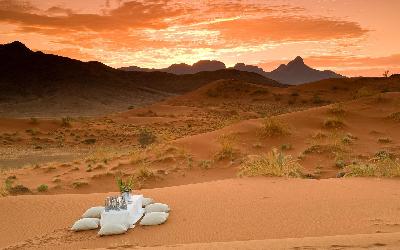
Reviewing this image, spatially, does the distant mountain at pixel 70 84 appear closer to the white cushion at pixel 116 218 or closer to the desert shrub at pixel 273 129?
the desert shrub at pixel 273 129

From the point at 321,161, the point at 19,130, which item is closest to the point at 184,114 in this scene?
the point at 19,130

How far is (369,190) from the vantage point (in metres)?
10.4

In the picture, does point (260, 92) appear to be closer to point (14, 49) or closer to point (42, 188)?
point (42, 188)

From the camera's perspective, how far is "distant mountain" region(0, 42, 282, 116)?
79.6 meters

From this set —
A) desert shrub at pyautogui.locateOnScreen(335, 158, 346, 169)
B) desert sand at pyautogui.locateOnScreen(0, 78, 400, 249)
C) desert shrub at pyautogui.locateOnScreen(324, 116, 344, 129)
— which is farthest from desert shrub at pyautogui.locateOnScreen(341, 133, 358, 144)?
desert shrub at pyautogui.locateOnScreen(335, 158, 346, 169)

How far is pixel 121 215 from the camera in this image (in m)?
8.95

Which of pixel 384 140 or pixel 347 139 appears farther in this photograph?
pixel 384 140

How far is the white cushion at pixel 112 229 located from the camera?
8719 mm

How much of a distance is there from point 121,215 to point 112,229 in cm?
32

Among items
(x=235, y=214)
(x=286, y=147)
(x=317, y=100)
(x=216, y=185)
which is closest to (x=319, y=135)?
(x=286, y=147)

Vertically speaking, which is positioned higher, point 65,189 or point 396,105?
A: point 396,105

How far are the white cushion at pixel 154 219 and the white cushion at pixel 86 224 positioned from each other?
846 mm

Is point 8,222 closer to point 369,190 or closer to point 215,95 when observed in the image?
point 369,190

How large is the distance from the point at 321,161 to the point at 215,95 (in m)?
48.6
